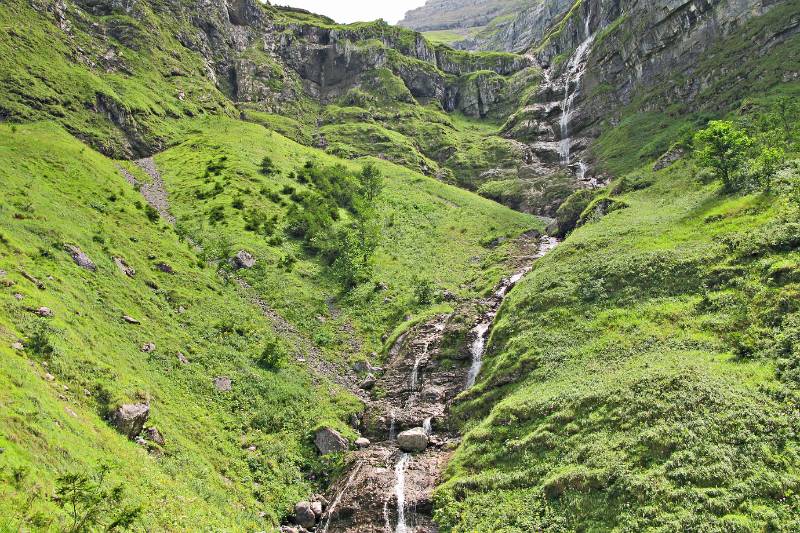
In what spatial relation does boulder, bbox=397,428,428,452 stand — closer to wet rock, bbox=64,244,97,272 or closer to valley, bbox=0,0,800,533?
valley, bbox=0,0,800,533

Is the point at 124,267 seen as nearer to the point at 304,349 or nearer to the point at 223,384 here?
the point at 223,384

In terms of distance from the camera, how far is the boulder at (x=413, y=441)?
33719 mm

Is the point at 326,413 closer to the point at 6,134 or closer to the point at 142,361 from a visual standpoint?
the point at 142,361

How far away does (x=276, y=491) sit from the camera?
29672 millimetres

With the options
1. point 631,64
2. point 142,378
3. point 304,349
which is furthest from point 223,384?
point 631,64

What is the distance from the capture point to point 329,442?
3444 centimetres

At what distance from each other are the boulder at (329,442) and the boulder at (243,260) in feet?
90.4

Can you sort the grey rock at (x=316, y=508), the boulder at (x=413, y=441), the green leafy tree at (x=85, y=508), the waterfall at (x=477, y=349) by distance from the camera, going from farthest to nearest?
the waterfall at (x=477, y=349) → the boulder at (x=413, y=441) → the grey rock at (x=316, y=508) → the green leafy tree at (x=85, y=508)

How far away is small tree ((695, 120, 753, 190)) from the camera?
1870 inches

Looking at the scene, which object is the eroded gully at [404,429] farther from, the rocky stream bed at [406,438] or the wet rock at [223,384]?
the wet rock at [223,384]

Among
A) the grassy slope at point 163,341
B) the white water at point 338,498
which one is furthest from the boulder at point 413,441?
the grassy slope at point 163,341

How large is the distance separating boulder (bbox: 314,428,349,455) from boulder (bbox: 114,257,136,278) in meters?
21.8

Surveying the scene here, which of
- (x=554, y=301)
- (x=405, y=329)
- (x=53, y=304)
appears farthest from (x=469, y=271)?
(x=53, y=304)

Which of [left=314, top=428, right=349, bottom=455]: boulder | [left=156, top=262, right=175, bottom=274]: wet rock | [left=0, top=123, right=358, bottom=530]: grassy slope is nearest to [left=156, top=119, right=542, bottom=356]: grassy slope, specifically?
A: [left=0, top=123, right=358, bottom=530]: grassy slope
